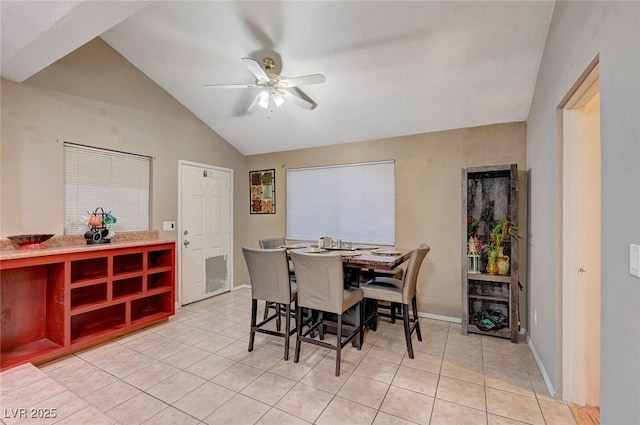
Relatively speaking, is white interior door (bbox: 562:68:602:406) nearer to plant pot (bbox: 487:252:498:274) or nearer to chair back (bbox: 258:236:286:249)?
plant pot (bbox: 487:252:498:274)

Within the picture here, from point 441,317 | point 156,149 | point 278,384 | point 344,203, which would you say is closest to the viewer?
point 278,384

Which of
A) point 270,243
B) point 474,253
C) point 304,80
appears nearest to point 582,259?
point 474,253

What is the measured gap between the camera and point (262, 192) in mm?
4996

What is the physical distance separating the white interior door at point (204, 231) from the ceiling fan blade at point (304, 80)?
2301 mm

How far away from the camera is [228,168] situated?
15.8 feet

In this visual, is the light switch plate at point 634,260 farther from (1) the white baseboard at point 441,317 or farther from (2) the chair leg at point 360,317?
(1) the white baseboard at point 441,317

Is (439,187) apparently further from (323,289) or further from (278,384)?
(278,384)

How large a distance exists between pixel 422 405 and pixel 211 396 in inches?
59.2

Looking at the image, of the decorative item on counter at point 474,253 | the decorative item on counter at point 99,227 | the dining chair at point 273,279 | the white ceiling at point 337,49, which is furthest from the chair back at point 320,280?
the decorative item on counter at point 99,227

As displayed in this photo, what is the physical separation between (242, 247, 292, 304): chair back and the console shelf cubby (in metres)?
1.42

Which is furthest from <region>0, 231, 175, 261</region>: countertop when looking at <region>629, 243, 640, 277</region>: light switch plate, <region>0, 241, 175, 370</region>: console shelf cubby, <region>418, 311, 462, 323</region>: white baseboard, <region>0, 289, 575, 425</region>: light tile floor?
<region>629, 243, 640, 277</region>: light switch plate

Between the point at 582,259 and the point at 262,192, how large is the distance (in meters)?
4.20

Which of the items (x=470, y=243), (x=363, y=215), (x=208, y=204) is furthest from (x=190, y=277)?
(x=470, y=243)

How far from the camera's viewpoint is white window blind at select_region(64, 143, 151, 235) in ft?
9.84
